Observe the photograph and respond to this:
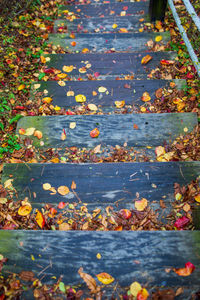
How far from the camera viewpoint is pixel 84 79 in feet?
9.54

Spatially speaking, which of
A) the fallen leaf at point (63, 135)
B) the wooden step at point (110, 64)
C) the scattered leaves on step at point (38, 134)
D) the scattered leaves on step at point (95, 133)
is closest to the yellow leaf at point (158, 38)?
the wooden step at point (110, 64)

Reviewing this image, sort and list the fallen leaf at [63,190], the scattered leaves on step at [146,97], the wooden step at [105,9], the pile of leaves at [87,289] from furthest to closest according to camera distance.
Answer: the wooden step at [105,9] < the scattered leaves on step at [146,97] < the fallen leaf at [63,190] < the pile of leaves at [87,289]

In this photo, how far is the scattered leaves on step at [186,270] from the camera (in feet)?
4.74

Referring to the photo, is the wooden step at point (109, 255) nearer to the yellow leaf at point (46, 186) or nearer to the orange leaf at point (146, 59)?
the yellow leaf at point (46, 186)

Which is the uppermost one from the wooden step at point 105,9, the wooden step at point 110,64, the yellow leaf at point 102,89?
the wooden step at point 105,9

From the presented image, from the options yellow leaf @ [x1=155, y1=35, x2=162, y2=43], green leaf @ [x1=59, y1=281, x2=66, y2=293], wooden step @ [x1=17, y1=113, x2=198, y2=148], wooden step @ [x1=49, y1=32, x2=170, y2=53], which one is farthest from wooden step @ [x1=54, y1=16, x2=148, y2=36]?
green leaf @ [x1=59, y1=281, x2=66, y2=293]

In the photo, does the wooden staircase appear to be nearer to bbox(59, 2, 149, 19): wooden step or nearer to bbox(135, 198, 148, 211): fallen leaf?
bbox(135, 198, 148, 211): fallen leaf

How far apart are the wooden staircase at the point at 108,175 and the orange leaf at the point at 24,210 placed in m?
0.04

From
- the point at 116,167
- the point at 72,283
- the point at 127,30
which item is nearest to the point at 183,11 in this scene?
the point at 127,30

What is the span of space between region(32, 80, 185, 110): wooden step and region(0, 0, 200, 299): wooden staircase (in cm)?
1

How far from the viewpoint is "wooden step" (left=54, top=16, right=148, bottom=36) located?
139 inches

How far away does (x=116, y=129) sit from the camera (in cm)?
227

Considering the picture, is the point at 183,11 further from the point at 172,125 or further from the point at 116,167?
the point at 116,167

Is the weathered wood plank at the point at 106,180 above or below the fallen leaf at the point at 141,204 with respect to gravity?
above
